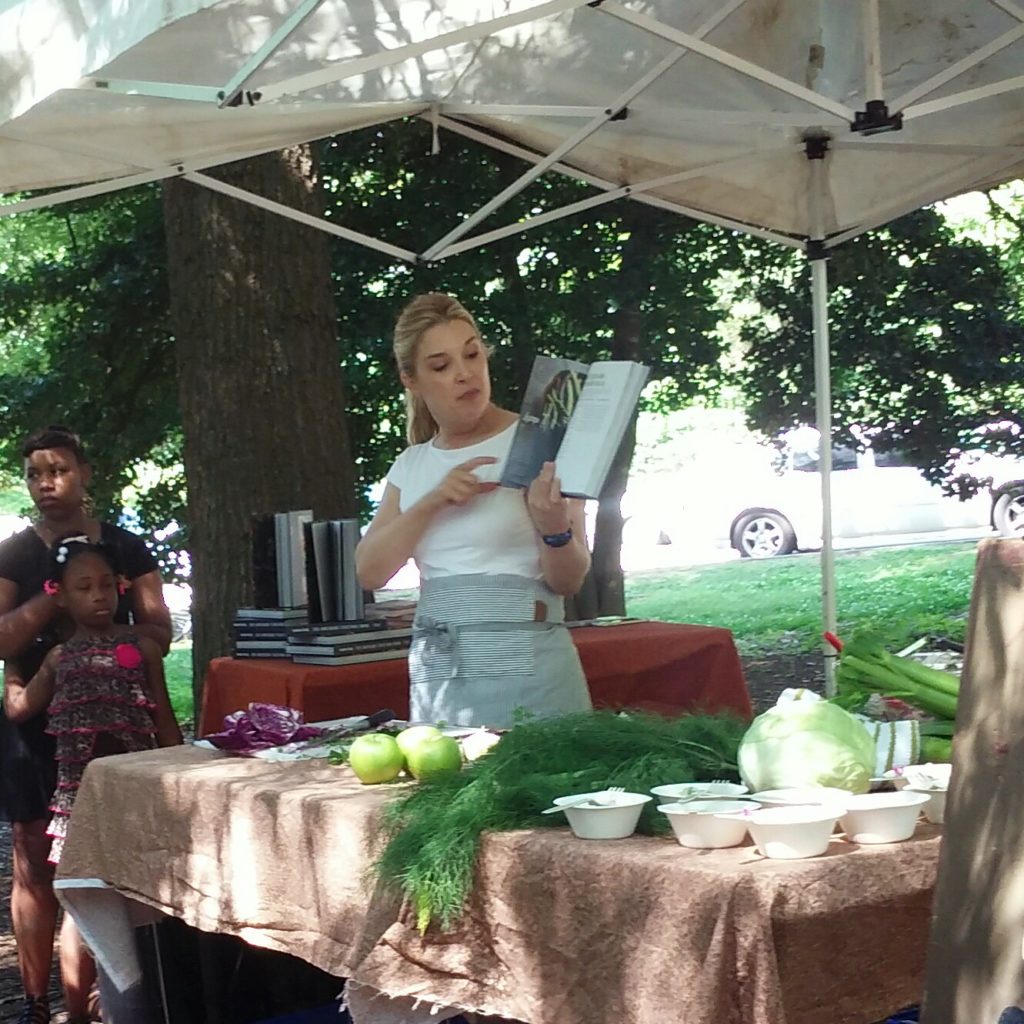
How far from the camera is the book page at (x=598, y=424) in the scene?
9.38 ft

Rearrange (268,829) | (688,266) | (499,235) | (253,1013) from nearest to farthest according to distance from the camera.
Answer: (268,829) < (253,1013) < (499,235) < (688,266)

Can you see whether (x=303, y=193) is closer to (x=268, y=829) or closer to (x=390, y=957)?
(x=268, y=829)

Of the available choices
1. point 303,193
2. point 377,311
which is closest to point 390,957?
point 303,193

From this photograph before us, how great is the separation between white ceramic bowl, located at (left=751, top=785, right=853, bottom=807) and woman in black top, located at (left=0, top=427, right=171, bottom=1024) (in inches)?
99.3

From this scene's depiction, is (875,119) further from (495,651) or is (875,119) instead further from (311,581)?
(311,581)

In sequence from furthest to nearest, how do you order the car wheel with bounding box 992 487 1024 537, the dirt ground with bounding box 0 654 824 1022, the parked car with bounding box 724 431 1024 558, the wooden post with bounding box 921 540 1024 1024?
the parked car with bounding box 724 431 1024 558 < the car wheel with bounding box 992 487 1024 537 < the dirt ground with bounding box 0 654 824 1022 < the wooden post with bounding box 921 540 1024 1024

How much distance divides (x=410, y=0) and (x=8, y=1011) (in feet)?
10.6

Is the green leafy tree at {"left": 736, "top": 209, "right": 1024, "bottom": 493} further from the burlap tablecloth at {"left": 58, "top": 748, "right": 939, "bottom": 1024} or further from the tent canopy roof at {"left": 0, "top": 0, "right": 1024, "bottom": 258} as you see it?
the burlap tablecloth at {"left": 58, "top": 748, "right": 939, "bottom": 1024}

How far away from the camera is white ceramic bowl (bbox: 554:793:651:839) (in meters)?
2.24

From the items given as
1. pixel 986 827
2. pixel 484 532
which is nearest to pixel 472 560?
pixel 484 532

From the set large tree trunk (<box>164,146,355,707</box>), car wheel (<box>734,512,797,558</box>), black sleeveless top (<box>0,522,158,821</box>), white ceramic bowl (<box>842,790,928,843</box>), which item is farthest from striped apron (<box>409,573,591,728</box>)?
car wheel (<box>734,512,797,558</box>)

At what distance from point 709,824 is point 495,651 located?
1306 mm

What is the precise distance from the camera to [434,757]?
2.66 metres

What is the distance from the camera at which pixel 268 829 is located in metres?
2.78
